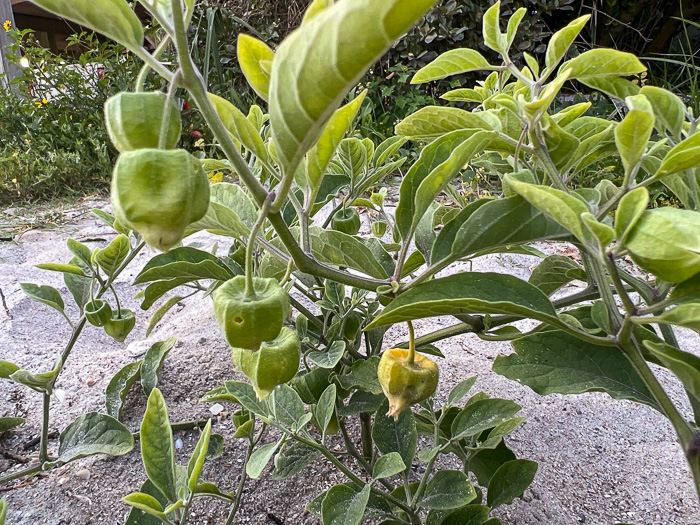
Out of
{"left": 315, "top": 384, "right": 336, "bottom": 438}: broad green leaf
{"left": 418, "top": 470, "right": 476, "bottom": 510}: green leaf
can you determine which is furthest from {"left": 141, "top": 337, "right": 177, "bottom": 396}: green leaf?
{"left": 418, "top": 470, "right": 476, "bottom": 510}: green leaf

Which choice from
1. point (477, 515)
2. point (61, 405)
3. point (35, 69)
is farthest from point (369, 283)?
point (35, 69)

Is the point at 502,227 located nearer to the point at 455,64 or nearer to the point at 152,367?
the point at 455,64

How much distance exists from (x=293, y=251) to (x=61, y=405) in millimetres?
841

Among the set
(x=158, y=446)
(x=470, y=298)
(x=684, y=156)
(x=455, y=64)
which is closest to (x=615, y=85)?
(x=455, y=64)

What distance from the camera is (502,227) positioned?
39cm

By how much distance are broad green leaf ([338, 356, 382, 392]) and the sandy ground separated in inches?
9.3

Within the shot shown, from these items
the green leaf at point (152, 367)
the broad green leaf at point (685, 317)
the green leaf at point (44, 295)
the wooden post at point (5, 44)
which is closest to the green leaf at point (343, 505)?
the broad green leaf at point (685, 317)

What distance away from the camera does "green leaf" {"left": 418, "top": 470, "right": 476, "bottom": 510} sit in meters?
0.50

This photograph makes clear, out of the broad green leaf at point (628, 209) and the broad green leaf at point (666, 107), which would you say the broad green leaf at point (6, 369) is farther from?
the broad green leaf at point (666, 107)

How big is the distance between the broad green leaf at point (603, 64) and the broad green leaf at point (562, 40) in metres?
0.02

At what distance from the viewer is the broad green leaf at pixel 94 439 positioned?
630 millimetres

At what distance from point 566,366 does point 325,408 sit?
265mm

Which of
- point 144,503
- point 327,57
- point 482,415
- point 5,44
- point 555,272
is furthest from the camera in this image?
point 5,44

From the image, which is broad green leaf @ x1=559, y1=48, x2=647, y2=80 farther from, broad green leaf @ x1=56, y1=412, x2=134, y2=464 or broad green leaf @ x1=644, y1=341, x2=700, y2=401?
broad green leaf @ x1=56, y1=412, x2=134, y2=464
